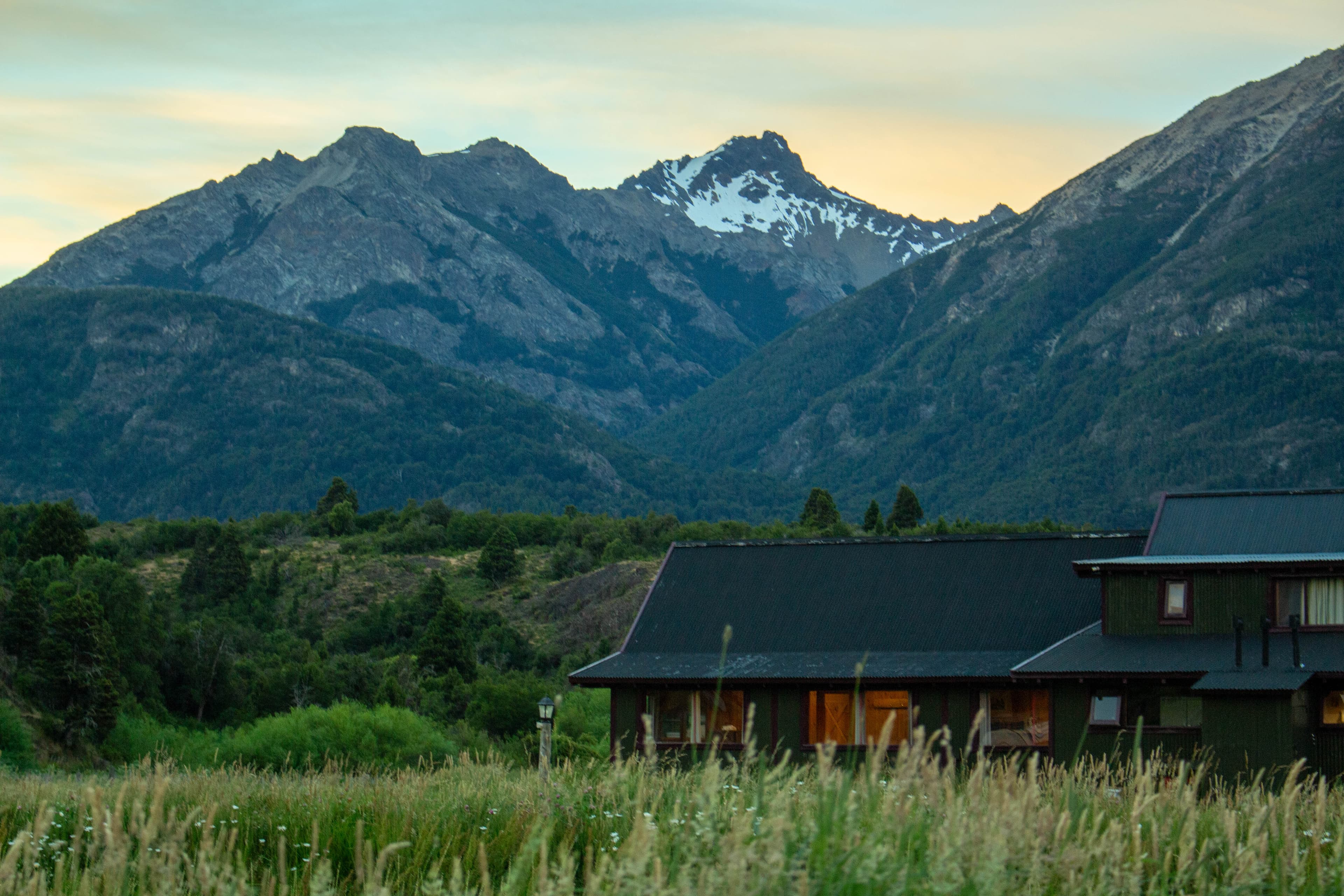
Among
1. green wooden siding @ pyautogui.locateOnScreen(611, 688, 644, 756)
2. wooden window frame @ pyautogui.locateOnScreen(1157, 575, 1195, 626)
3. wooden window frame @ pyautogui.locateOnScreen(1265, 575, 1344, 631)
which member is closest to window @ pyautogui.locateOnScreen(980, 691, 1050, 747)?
wooden window frame @ pyautogui.locateOnScreen(1157, 575, 1195, 626)

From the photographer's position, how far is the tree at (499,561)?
287 feet

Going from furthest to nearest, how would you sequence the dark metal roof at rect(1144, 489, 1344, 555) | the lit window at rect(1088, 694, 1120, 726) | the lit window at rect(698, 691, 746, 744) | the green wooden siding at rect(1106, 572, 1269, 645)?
the lit window at rect(698, 691, 746, 744) < the dark metal roof at rect(1144, 489, 1344, 555) < the green wooden siding at rect(1106, 572, 1269, 645) < the lit window at rect(1088, 694, 1120, 726)

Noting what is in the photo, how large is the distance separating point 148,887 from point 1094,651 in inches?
944

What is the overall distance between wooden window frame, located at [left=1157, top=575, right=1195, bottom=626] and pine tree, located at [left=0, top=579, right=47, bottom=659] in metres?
40.7

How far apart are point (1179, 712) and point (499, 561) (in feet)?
198

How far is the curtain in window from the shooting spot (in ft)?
98.9

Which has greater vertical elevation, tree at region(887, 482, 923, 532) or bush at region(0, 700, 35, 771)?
tree at region(887, 482, 923, 532)

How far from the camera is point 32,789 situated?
1417cm

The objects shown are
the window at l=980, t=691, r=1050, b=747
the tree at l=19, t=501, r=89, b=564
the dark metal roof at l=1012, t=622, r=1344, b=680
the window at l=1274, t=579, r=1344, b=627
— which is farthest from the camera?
the tree at l=19, t=501, r=89, b=564

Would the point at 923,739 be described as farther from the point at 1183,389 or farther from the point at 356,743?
the point at 1183,389

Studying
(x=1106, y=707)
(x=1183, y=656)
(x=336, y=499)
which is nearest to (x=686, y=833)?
(x=1183, y=656)

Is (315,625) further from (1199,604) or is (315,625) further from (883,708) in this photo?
(1199,604)

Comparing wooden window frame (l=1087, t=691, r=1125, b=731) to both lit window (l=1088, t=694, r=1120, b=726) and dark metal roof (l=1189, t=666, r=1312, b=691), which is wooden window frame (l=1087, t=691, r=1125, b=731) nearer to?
lit window (l=1088, t=694, r=1120, b=726)

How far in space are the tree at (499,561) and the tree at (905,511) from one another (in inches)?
989
